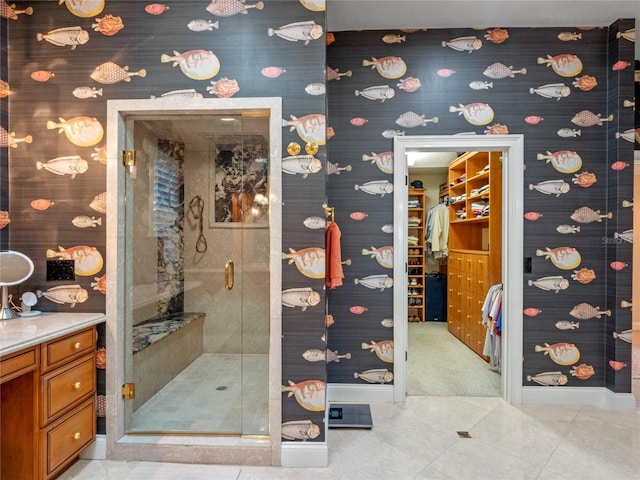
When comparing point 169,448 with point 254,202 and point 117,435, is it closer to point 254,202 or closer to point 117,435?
point 117,435

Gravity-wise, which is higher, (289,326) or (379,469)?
(289,326)

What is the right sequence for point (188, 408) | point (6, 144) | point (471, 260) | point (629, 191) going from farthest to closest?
point (471, 260) < point (629, 191) < point (188, 408) < point (6, 144)

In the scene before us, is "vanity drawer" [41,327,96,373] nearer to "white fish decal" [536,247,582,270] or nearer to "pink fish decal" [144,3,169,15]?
"pink fish decal" [144,3,169,15]

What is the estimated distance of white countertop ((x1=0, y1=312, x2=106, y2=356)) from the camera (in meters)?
1.52

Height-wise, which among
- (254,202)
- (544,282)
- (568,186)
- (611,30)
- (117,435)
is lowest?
(117,435)

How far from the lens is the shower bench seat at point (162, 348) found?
2232 mm

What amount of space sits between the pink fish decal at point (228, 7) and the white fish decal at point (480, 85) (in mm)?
1748

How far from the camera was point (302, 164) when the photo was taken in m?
1.95

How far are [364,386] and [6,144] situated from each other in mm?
2957

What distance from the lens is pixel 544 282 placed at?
270 centimetres

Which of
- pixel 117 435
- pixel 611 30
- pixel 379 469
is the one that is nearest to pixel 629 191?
pixel 611 30

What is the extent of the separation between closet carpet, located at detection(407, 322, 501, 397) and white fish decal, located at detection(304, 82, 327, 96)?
247 cm

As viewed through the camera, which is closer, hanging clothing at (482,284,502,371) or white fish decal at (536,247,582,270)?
white fish decal at (536,247,582,270)

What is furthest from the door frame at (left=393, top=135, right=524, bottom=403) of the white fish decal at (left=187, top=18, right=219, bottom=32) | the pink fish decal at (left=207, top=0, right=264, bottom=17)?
the white fish decal at (left=187, top=18, right=219, bottom=32)
